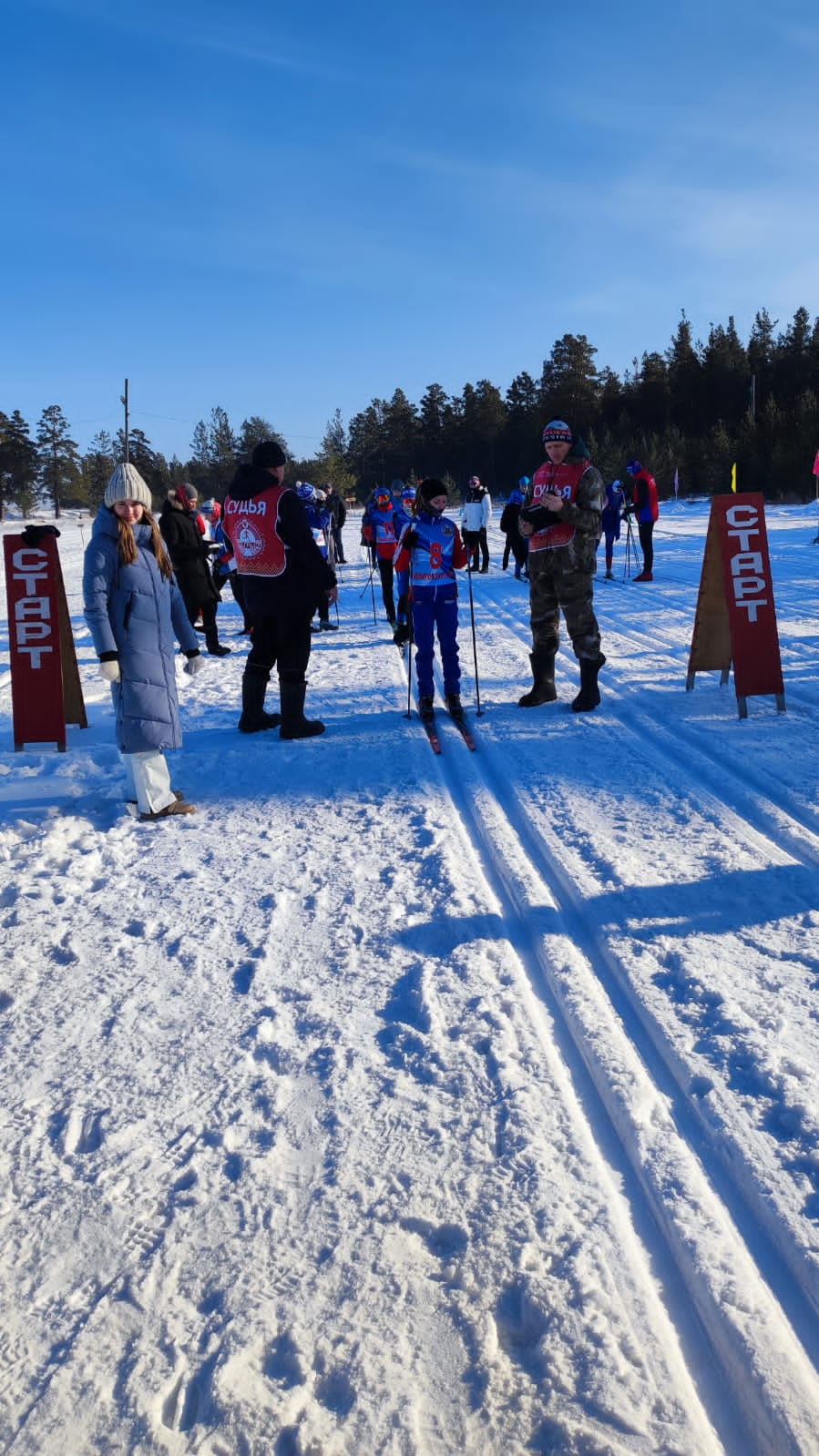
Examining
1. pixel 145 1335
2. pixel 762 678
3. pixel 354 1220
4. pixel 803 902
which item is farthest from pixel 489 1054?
pixel 762 678

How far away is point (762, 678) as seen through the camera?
6.38 metres

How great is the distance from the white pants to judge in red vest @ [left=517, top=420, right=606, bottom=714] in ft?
10.9

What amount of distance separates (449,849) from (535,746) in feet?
6.10

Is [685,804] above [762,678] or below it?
below

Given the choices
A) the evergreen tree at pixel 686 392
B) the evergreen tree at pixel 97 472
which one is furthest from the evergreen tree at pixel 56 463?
the evergreen tree at pixel 686 392

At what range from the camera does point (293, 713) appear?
670 centimetres

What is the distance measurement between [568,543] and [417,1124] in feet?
16.7

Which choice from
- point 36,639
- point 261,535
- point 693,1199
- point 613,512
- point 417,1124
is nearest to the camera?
point 693,1199

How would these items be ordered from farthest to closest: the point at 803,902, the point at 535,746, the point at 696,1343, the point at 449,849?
the point at 535,746 < the point at 449,849 < the point at 803,902 < the point at 696,1343

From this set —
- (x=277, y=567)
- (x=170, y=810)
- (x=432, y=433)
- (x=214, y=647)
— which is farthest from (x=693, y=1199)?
(x=432, y=433)

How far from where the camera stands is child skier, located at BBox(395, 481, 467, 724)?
21.6 ft

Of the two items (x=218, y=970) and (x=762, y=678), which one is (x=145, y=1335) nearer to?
(x=218, y=970)

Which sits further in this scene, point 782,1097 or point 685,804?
point 685,804

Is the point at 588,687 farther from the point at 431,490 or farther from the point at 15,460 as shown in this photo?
the point at 15,460
